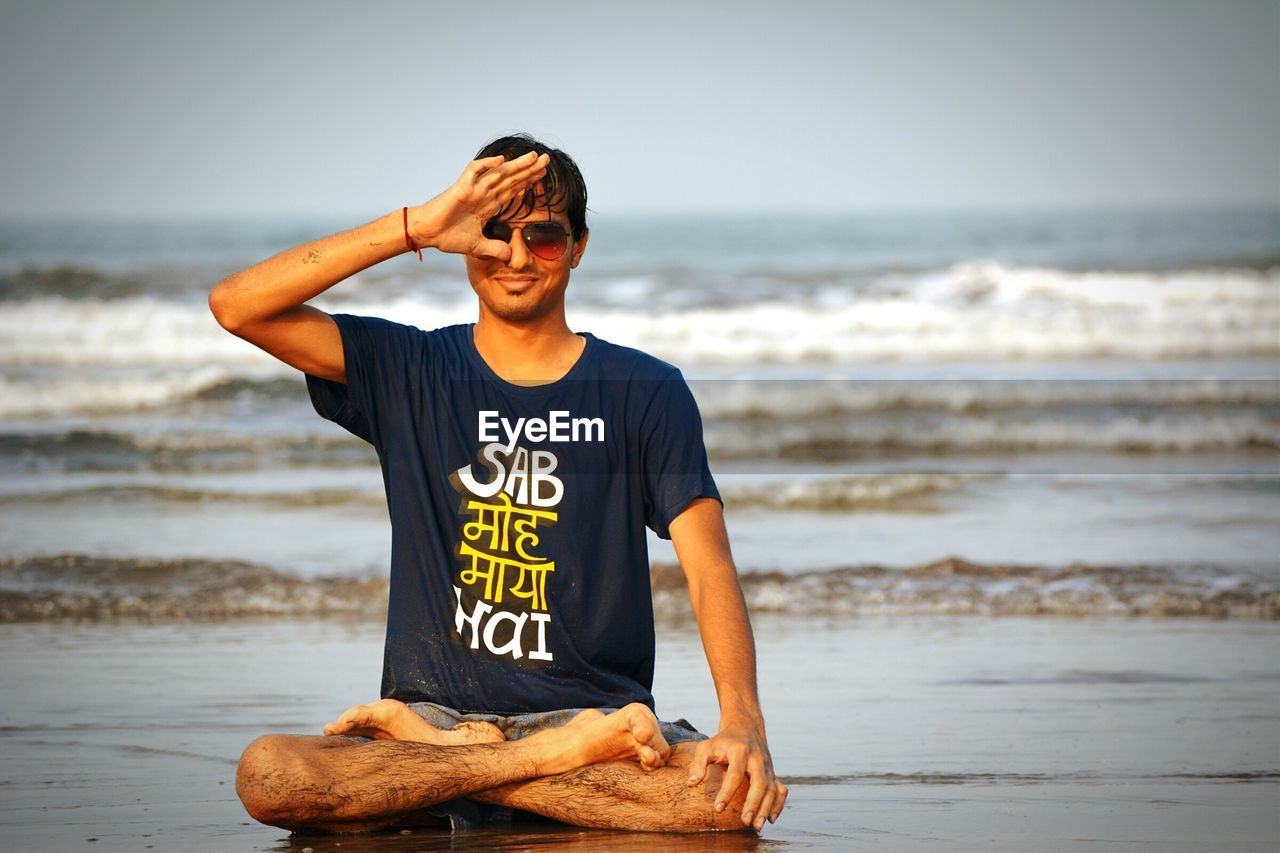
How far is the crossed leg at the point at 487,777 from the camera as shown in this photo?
2.54m

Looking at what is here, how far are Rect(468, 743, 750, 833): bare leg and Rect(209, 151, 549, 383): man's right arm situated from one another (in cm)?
94

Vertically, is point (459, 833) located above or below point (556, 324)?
below

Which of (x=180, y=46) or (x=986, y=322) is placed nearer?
(x=986, y=322)

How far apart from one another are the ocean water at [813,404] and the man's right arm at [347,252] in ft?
11.5

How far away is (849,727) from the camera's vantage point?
12.8 ft

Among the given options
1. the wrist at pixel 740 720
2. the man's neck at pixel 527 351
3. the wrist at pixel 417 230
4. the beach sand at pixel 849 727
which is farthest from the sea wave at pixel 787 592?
the wrist at pixel 417 230

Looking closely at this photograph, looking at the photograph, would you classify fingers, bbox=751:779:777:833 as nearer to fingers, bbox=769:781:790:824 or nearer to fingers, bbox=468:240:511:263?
fingers, bbox=769:781:790:824

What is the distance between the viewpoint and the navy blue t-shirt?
275cm

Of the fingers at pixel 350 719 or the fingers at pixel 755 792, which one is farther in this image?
the fingers at pixel 350 719

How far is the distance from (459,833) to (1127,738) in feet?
6.26

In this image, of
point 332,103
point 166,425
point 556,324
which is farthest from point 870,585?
point 332,103

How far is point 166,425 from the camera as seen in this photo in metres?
11.6

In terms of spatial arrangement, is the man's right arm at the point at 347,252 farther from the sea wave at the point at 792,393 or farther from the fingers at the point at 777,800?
the sea wave at the point at 792,393

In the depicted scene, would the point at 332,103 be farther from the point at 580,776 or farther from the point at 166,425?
the point at 580,776
